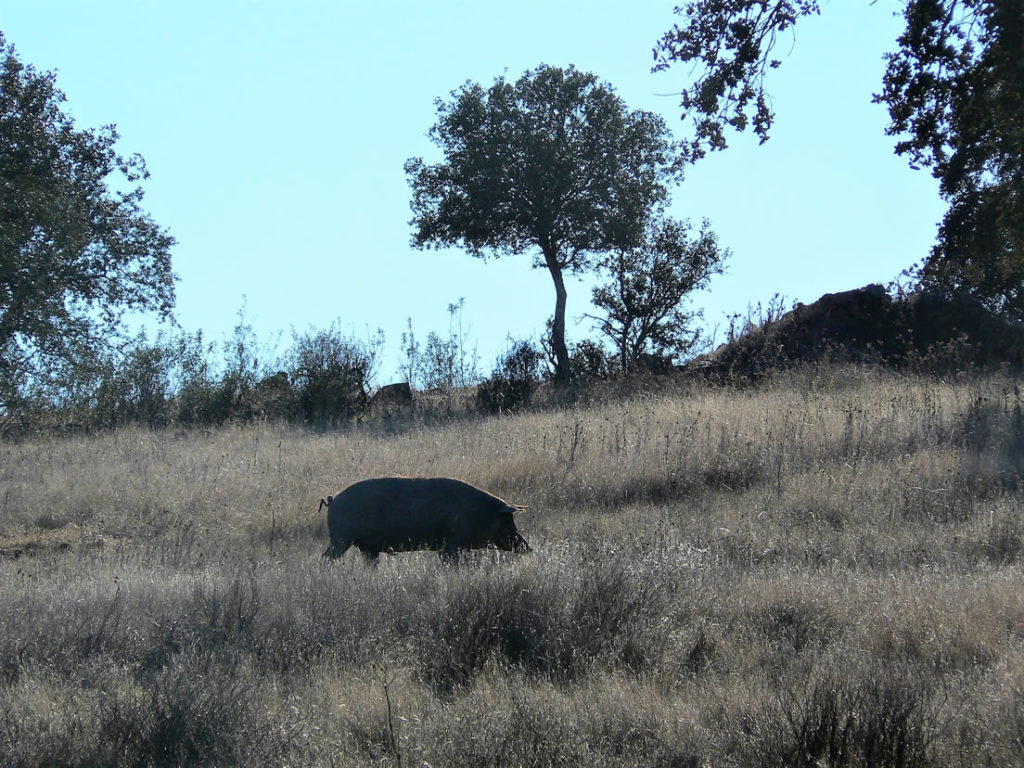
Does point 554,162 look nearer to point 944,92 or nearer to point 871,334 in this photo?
A: point 871,334

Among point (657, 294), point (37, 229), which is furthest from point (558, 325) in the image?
point (37, 229)

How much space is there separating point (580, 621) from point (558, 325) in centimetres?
2035

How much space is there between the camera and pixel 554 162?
27406 mm

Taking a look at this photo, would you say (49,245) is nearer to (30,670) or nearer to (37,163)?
(37,163)

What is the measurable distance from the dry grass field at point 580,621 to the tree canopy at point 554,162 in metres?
14.5

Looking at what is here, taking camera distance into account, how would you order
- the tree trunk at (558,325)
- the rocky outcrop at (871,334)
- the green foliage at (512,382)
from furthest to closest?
the tree trunk at (558,325) → the green foliage at (512,382) → the rocky outcrop at (871,334)

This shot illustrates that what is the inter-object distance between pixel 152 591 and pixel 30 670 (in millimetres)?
1543

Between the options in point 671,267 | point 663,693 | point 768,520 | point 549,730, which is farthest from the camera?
point 671,267

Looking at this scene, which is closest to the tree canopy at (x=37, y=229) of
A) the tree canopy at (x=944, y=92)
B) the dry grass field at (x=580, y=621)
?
the dry grass field at (x=580, y=621)

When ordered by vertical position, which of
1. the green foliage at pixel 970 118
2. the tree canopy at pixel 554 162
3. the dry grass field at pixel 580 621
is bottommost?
the dry grass field at pixel 580 621

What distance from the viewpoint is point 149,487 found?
1470 centimetres

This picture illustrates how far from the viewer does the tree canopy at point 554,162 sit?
2752cm

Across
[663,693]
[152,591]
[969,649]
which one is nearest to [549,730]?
[663,693]

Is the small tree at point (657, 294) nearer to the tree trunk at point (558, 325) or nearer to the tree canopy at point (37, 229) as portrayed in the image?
the tree trunk at point (558, 325)
